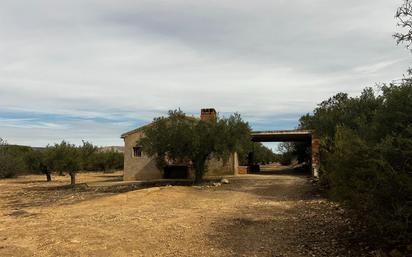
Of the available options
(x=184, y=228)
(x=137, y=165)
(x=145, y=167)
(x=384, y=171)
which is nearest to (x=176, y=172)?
(x=145, y=167)

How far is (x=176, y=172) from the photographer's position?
38844mm

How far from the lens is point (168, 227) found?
43.6 feet

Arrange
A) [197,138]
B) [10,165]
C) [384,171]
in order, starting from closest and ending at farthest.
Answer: [384,171], [197,138], [10,165]

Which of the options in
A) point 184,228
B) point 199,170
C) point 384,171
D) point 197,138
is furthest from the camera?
point 199,170

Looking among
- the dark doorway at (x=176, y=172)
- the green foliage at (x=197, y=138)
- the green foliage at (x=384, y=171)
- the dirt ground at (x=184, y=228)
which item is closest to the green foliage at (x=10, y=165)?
the dark doorway at (x=176, y=172)

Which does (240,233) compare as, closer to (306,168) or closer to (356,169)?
(356,169)

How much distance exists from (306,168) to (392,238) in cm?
4186

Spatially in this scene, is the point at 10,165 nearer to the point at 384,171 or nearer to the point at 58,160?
the point at 58,160

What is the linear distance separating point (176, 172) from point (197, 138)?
1139 centimetres

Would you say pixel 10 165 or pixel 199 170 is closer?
pixel 199 170

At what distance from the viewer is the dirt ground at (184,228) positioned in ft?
33.5

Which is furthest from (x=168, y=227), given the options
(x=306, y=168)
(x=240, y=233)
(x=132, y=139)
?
(x=306, y=168)

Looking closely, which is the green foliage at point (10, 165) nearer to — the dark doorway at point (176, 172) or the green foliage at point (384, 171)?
the dark doorway at point (176, 172)

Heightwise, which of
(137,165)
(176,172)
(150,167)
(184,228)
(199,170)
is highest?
(137,165)
